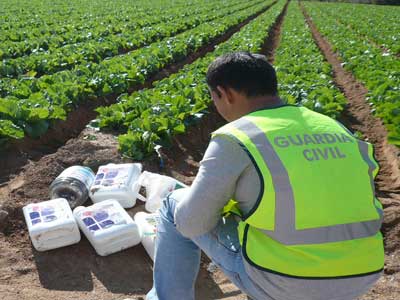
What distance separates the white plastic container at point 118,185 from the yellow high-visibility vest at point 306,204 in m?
2.11

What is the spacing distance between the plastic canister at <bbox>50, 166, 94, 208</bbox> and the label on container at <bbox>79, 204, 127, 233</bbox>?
481 mm

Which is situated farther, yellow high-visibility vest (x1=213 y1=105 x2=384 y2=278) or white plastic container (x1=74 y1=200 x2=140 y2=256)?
white plastic container (x1=74 y1=200 x2=140 y2=256)

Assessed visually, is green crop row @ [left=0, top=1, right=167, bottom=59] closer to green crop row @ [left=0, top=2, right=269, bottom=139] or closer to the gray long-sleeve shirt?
green crop row @ [left=0, top=2, right=269, bottom=139]

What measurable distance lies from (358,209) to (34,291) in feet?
7.44

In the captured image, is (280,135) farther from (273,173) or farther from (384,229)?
(384,229)

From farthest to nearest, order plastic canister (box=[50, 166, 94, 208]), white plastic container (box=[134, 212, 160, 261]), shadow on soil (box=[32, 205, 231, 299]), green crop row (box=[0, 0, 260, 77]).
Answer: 1. green crop row (box=[0, 0, 260, 77])
2. plastic canister (box=[50, 166, 94, 208])
3. white plastic container (box=[134, 212, 160, 261])
4. shadow on soil (box=[32, 205, 231, 299])

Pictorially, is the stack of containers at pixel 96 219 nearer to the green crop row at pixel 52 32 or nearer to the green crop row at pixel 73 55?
the green crop row at pixel 73 55

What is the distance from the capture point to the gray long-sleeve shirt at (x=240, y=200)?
221 centimetres

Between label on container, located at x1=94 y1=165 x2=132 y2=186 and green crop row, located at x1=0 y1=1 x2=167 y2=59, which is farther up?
label on container, located at x1=94 y1=165 x2=132 y2=186

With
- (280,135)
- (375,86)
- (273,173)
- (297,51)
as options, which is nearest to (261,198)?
(273,173)

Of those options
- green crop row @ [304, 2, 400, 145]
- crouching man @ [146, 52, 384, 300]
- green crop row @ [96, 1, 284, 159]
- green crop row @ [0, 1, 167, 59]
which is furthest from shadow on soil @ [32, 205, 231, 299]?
green crop row @ [0, 1, 167, 59]

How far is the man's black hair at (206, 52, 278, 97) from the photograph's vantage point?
96.6 inches

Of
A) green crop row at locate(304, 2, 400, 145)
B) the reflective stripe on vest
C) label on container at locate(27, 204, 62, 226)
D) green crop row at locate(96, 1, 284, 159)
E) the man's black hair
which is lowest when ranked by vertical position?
green crop row at locate(304, 2, 400, 145)

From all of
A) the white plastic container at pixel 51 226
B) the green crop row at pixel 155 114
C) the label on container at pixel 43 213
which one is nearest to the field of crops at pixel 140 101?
the green crop row at pixel 155 114
